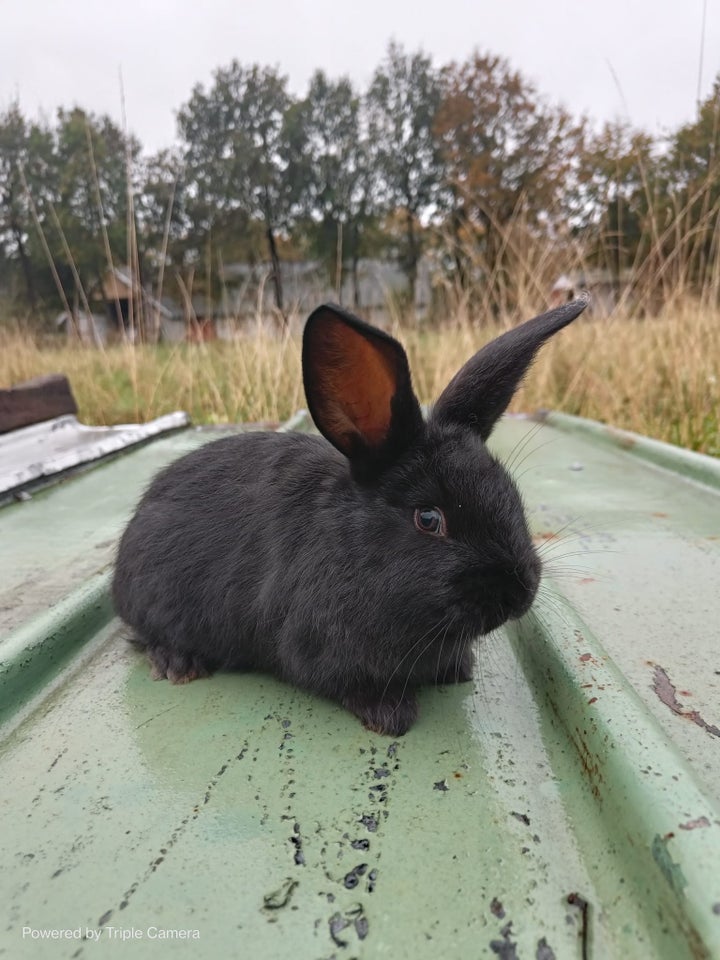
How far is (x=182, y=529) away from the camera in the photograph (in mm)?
1521

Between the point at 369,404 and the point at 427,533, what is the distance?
0.27m

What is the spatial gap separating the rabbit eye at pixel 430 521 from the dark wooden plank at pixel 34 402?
127 inches

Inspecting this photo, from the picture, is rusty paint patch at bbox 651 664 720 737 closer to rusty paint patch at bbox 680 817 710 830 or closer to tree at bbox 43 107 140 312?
rusty paint patch at bbox 680 817 710 830

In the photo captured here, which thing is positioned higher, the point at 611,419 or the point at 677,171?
the point at 677,171

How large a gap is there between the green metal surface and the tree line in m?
4.49

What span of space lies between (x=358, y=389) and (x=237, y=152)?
53.8ft

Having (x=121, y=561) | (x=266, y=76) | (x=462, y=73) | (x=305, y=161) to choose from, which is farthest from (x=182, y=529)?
(x=462, y=73)

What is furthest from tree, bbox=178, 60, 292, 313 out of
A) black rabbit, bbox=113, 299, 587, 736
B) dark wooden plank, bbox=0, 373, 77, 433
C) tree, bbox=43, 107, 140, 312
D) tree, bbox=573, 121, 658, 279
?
black rabbit, bbox=113, 299, 587, 736

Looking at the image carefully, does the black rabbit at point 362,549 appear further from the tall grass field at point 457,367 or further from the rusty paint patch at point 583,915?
the tall grass field at point 457,367

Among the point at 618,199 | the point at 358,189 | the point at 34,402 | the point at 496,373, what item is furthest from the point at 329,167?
the point at 496,373

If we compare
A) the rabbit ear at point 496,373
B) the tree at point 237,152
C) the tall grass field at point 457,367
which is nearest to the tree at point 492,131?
the tree at point 237,152

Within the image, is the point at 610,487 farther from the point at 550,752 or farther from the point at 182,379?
the point at 182,379

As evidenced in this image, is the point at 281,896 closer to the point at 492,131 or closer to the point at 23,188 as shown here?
the point at 23,188

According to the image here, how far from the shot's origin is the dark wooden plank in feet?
12.2
